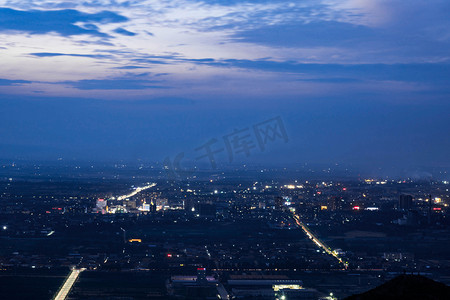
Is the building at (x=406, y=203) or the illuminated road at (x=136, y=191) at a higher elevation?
the building at (x=406, y=203)

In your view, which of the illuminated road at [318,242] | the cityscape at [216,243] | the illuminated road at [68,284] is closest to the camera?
the illuminated road at [68,284]

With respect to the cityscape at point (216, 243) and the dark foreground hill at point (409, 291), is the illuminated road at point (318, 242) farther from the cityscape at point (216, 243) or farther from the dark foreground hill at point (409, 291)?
the dark foreground hill at point (409, 291)

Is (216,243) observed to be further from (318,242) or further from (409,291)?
(409,291)

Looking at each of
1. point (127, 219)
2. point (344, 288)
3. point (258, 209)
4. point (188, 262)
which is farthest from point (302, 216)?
point (344, 288)

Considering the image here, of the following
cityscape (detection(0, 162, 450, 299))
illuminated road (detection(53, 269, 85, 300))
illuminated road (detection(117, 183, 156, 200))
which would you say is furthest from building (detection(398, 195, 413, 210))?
illuminated road (detection(53, 269, 85, 300))

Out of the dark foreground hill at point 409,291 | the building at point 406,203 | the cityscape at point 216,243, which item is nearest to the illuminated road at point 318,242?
the cityscape at point 216,243

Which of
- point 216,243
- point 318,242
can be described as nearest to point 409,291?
point 216,243

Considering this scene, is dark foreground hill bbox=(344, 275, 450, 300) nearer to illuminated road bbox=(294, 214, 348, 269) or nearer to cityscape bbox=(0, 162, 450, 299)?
cityscape bbox=(0, 162, 450, 299)
